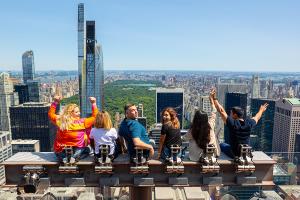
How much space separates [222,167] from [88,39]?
47.2m

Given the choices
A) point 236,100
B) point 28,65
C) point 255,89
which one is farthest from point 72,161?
point 255,89

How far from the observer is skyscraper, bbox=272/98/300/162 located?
151 ft

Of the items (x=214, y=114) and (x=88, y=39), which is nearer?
(x=214, y=114)

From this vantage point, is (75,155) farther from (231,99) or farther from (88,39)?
(231,99)

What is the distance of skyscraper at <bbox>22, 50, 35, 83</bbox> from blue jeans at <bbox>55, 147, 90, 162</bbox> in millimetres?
90803

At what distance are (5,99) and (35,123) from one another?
1516 centimetres

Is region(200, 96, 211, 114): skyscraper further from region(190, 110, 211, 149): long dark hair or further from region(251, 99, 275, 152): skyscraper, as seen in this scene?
region(251, 99, 275, 152): skyscraper

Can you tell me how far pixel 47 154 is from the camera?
A: 3.45m

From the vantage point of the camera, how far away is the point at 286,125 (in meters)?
47.1

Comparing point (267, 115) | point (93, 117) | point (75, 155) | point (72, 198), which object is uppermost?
point (93, 117)

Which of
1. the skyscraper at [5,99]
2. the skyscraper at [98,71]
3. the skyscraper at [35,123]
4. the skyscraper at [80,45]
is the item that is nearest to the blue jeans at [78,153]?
the skyscraper at [35,123]

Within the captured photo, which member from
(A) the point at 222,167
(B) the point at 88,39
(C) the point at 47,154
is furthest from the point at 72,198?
(B) the point at 88,39

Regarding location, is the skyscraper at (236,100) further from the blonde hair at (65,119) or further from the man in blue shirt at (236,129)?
the blonde hair at (65,119)

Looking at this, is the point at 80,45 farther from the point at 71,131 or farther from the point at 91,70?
the point at 71,131
